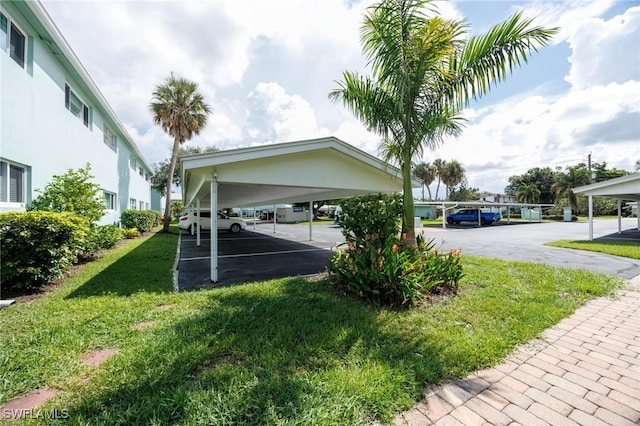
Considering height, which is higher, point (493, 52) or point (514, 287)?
point (493, 52)

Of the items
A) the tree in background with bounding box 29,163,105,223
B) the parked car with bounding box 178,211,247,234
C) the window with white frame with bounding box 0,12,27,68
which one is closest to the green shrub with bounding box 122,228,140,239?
the parked car with bounding box 178,211,247,234

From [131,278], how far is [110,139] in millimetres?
10968

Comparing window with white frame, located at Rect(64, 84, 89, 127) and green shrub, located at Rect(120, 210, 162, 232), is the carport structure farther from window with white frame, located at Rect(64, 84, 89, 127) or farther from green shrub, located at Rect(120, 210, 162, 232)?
green shrub, located at Rect(120, 210, 162, 232)

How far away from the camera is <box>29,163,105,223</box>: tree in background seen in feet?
24.0

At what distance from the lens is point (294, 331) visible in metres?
3.64

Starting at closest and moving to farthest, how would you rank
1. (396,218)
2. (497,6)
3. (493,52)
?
(493,52)
(497,6)
(396,218)

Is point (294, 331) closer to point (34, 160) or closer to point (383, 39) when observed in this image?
point (383, 39)

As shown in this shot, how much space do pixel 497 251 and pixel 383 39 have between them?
32.4 feet

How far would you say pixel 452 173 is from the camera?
46.1 m

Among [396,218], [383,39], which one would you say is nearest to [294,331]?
[396,218]

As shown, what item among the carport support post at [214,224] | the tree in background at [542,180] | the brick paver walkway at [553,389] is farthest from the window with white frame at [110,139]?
the tree in background at [542,180]

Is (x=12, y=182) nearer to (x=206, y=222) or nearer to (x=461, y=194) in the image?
(x=206, y=222)

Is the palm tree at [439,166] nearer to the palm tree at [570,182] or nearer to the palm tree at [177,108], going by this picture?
the palm tree at [570,182]

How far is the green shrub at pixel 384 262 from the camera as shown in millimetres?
4652
